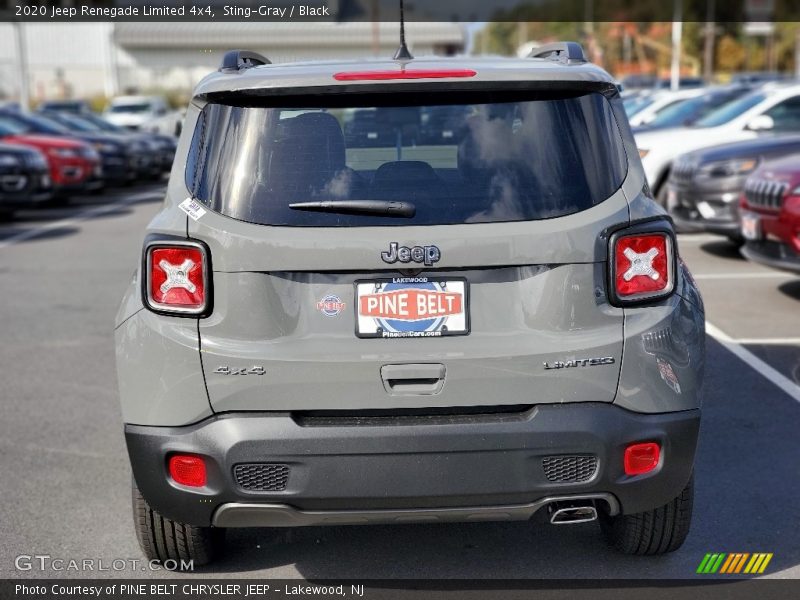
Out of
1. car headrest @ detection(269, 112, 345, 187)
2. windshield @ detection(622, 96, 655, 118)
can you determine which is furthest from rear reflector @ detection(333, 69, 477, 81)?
windshield @ detection(622, 96, 655, 118)

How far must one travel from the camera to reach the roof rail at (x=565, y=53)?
12.5ft

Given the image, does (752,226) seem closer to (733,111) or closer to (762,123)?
(762,123)

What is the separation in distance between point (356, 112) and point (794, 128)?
1163 centimetres

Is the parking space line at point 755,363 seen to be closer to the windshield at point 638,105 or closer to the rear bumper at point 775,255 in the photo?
the rear bumper at point 775,255

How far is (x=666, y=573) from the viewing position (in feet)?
12.9

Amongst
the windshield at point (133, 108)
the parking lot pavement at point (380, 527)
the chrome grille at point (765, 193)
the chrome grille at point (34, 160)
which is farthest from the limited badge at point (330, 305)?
the windshield at point (133, 108)

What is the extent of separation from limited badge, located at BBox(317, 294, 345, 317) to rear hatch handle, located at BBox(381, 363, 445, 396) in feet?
0.72

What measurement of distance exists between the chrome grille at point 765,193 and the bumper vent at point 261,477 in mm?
6187

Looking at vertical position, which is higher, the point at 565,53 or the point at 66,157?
the point at 565,53

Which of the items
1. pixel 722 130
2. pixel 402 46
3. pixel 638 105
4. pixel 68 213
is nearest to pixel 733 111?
pixel 722 130

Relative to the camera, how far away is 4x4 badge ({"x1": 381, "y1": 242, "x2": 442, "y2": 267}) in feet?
10.9

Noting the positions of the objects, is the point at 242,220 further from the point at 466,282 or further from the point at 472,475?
the point at 472,475

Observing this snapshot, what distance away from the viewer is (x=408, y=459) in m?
3.34

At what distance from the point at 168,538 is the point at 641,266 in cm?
188
